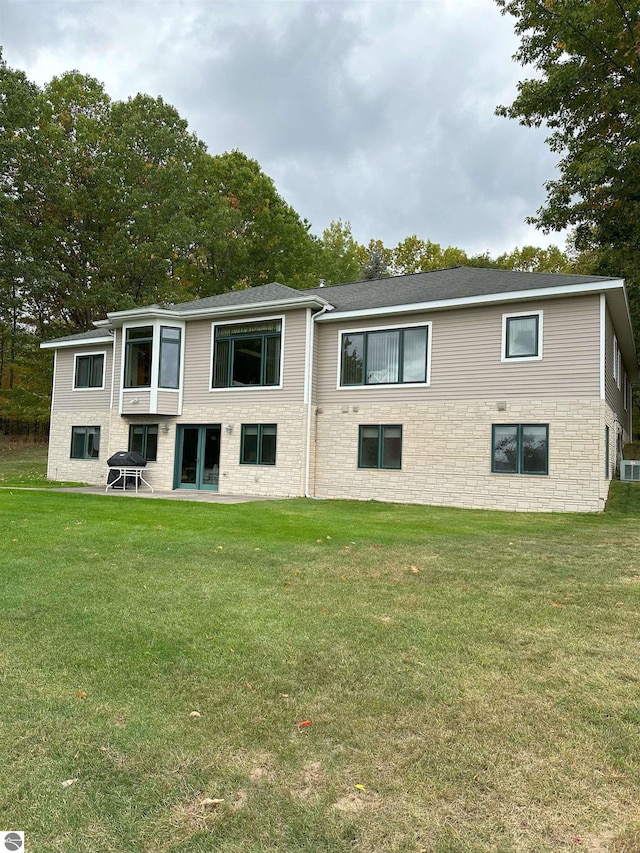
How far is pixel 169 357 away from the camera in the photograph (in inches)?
662

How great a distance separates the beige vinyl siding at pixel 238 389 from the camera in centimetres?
1512

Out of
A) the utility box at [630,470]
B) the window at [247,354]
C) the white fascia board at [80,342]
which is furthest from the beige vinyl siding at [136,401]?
the utility box at [630,470]

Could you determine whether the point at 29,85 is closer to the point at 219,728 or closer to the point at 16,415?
the point at 16,415

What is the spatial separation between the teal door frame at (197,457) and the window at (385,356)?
176 inches

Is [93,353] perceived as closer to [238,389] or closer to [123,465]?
[123,465]

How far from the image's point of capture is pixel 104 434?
62.0ft

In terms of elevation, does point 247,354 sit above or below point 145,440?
above

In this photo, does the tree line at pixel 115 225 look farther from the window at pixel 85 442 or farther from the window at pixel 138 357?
the window at pixel 138 357

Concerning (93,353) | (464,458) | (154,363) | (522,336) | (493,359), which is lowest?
(464,458)

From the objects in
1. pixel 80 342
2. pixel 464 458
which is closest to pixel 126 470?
pixel 80 342

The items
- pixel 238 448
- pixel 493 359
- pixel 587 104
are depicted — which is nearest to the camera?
pixel 493 359

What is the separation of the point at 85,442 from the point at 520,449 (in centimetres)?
1473

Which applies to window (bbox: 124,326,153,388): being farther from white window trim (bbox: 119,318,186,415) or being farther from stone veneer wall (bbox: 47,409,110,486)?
stone veneer wall (bbox: 47,409,110,486)

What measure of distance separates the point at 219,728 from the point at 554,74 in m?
16.7
